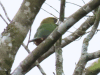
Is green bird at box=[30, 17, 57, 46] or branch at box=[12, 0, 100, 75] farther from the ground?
green bird at box=[30, 17, 57, 46]

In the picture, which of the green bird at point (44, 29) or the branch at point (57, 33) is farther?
the green bird at point (44, 29)

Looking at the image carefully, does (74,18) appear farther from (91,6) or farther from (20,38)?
(20,38)

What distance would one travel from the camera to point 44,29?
12.2 feet

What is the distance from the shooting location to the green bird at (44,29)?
3.48 m

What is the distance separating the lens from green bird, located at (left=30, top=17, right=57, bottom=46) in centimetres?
348

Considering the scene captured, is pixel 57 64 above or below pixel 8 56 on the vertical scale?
below

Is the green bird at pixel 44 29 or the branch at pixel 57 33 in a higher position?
the green bird at pixel 44 29

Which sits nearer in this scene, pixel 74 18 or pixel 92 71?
pixel 74 18

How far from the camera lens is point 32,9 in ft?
5.98

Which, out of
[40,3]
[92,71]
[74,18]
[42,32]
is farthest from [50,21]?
[74,18]

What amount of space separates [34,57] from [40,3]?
1.94 feet

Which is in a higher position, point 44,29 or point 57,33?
point 44,29

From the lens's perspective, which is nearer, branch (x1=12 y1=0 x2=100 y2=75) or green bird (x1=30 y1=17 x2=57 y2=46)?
branch (x1=12 y1=0 x2=100 y2=75)

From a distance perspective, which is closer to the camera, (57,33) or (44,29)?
(57,33)
